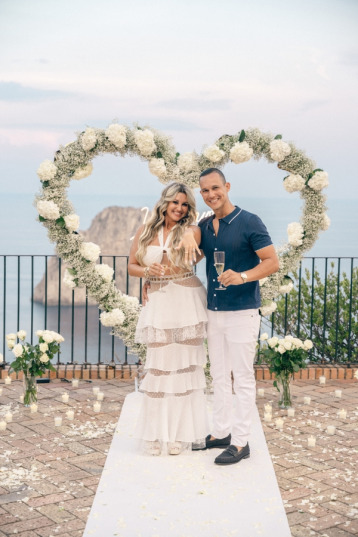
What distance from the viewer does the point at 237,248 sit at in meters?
4.70

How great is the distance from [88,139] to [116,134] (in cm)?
25

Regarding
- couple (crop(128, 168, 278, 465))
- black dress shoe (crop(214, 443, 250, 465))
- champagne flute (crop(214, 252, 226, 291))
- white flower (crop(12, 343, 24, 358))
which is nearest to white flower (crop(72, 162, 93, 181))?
white flower (crop(12, 343, 24, 358))

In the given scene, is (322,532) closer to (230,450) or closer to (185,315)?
(230,450)

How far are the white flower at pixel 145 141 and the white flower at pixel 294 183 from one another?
1271 millimetres

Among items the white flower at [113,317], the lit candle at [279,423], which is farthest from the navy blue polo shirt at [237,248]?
the white flower at [113,317]

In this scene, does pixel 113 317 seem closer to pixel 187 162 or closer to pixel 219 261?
pixel 187 162

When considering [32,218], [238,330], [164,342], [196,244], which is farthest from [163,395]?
[32,218]

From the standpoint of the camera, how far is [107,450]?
5184mm

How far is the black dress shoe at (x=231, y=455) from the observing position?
15.9 feet

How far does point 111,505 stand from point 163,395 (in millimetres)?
1019

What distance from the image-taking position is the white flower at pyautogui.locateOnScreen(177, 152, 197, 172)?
252 inches

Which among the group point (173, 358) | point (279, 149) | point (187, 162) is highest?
point (279, 149)

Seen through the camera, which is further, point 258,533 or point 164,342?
point 164,342

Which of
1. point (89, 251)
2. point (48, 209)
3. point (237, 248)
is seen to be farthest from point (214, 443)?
point (48, 209)
